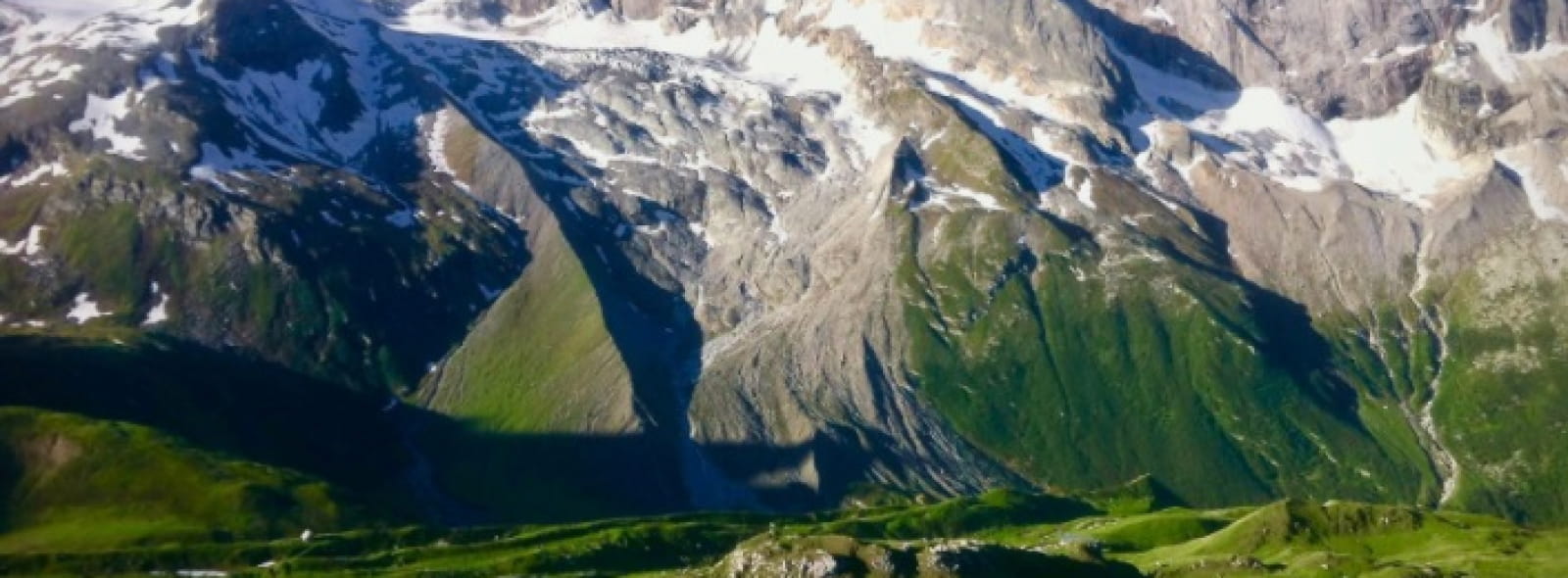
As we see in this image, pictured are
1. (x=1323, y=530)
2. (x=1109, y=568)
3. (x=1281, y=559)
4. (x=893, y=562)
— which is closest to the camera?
(x=893, y=562)

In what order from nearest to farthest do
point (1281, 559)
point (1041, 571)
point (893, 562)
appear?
point (893, 562) → point (1041, 571) → point (1281, 559)

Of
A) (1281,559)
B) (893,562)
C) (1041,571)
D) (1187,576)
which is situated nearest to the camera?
(893,562)

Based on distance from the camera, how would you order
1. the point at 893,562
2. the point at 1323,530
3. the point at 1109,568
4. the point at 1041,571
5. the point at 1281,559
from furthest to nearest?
1. the point at 1323,530
2. the point at 1281,559
3. the point at 1109,568
4. the point at 1041,571
5. the point at 893,562

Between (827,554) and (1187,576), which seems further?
(1187,576)

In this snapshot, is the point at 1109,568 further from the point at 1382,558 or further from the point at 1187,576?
the point at 1382,558

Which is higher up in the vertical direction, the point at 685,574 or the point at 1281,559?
the point at 1281,559

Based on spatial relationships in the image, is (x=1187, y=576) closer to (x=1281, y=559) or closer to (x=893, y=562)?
(x=1281, y=559)

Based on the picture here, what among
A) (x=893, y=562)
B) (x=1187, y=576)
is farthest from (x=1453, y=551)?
(x=893, y=562)

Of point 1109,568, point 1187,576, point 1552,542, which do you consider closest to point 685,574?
point 1109,568

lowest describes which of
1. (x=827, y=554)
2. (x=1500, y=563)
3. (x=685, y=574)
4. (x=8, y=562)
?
(x=8, y=562)
